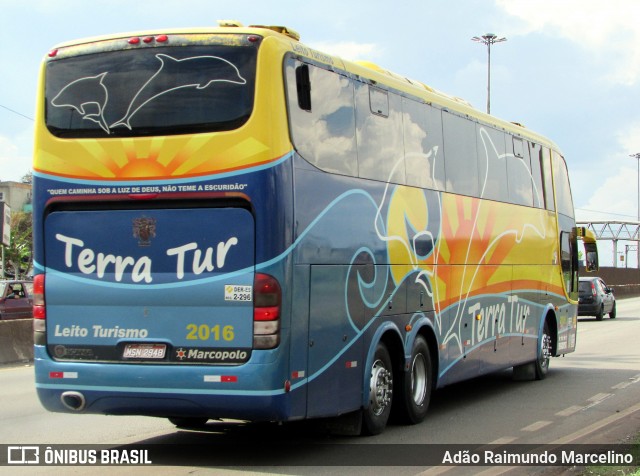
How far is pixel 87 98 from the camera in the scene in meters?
9.54

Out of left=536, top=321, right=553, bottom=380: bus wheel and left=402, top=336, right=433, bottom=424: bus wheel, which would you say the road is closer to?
left=402, top=336, right=433, bottom=424: bus wheel

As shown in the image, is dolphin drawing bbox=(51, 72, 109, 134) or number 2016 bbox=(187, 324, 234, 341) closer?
number 2016 bbox=(187, 324, 234, 341)

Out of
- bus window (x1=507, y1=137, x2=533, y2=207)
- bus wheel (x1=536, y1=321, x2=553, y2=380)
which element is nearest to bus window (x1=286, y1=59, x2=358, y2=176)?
bus window (x1=507, y1=137, x2=533, y2=207)

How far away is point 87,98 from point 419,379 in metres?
5.13

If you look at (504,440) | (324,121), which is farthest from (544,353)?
(324,121)

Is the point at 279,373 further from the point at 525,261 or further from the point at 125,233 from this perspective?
the point at 525,261

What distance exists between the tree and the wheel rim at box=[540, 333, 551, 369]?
185ft

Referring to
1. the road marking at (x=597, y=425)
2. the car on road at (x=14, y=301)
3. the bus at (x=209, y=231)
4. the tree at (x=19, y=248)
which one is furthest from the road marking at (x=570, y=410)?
the tree at (x=19, y=248)

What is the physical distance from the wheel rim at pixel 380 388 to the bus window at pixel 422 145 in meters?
2.21

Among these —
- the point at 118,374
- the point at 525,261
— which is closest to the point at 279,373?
the point at 118,374

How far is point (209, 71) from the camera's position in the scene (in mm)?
9109

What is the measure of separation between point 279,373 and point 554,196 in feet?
33.9

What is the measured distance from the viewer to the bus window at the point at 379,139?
421 inches

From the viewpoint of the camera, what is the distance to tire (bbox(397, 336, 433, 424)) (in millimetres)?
11555
